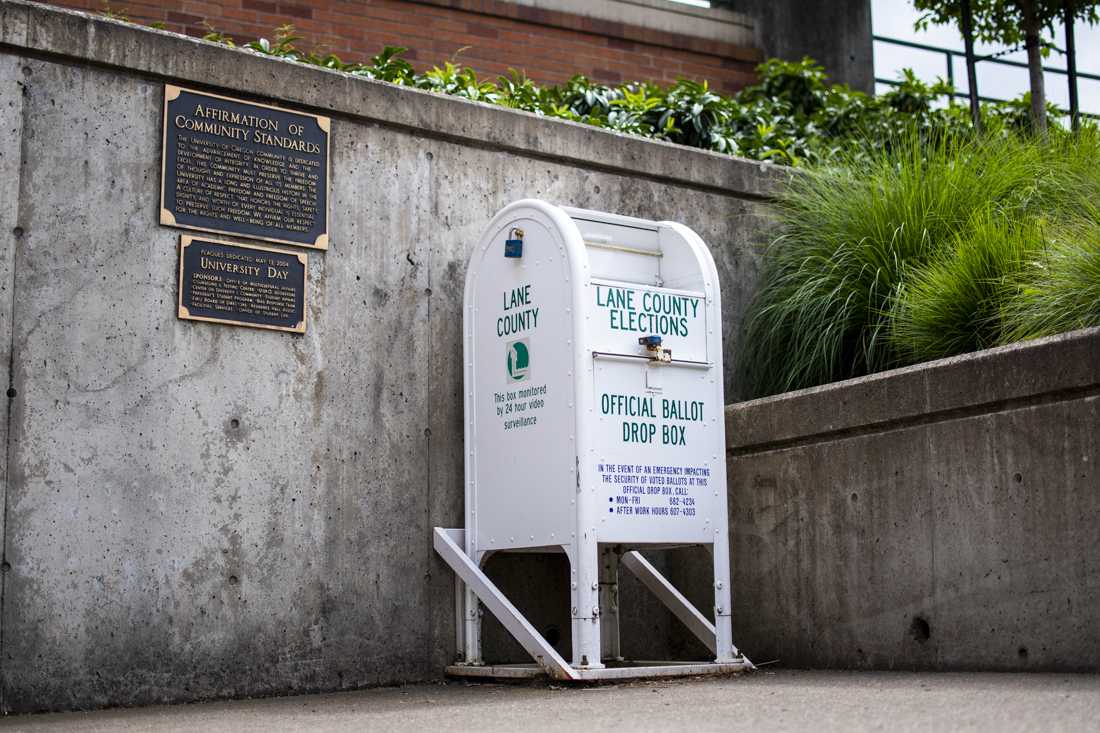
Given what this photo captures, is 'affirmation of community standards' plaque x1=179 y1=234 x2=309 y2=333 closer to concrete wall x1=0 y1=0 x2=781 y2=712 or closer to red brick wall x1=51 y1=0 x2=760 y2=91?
concrete wall x1=0 y1=0 x2=781 y2=712

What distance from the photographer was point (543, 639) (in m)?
5.98

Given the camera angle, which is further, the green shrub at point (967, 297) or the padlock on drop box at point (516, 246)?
the green shrub at point (967, 297)

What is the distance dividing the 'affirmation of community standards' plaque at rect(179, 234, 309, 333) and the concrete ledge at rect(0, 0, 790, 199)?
0.79m

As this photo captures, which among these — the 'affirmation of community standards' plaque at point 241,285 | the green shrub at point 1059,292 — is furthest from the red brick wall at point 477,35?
the green shrub at point 1059,292

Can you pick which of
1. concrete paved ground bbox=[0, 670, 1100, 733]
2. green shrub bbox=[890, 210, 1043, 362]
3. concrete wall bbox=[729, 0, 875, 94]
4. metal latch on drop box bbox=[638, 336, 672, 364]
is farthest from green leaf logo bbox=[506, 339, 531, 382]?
concrete wall bbox=[729, 0, 875, 94]

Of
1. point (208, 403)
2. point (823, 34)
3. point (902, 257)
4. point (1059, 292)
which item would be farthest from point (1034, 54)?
point (208, 403)

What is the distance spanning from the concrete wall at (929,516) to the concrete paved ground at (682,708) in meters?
0.25

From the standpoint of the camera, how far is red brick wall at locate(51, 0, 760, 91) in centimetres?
1038

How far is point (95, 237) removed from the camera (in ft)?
19.4

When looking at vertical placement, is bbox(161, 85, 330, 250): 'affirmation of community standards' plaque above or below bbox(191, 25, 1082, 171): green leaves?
below

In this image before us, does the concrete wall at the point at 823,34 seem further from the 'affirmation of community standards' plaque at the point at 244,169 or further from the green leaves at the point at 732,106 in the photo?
the 'affirmation of community standards' plaque at the point at 244,169

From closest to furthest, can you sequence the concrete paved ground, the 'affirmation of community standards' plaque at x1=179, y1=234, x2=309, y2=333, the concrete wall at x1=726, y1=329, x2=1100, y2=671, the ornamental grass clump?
the concrete paved ground → the concrete wall at x1=726, y1=329, x2=1100, y2=671 → the 'affirmation of community standards' plaque at x1=179, y1=234, x2=309, y2=333 → the ornamental grass clump

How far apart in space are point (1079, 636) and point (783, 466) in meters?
1.82

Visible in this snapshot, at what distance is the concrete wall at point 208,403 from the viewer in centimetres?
566
